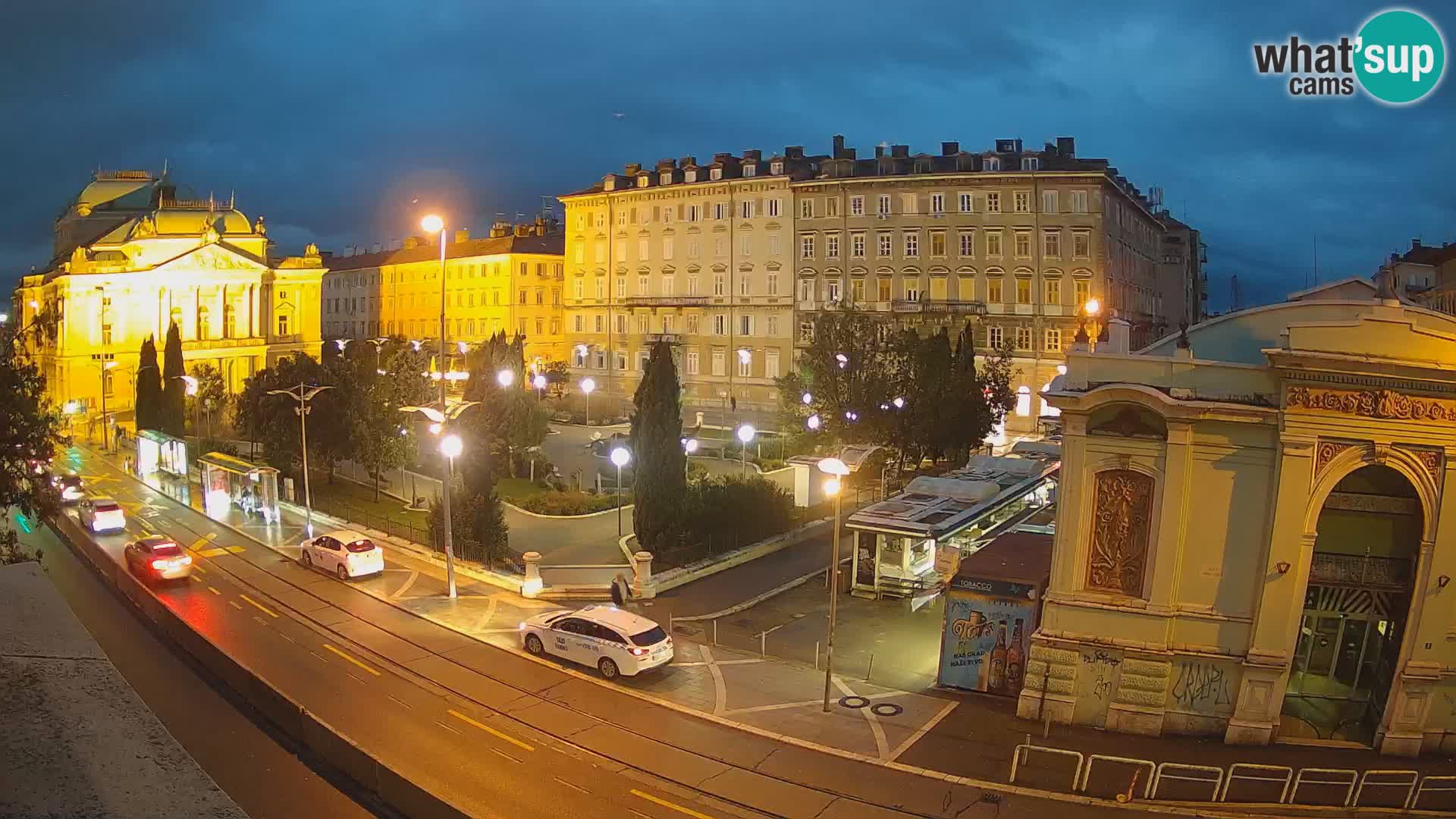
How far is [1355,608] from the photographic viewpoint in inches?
751

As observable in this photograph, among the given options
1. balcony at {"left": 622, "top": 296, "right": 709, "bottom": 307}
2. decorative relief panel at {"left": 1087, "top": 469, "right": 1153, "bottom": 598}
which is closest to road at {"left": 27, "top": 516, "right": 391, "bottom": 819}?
decorative relief panel at {"left": 1087, "top": 469, "right": 1153, "bottom": 598}

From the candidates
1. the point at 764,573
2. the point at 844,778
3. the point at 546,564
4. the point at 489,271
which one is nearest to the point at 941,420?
the point at 764,573

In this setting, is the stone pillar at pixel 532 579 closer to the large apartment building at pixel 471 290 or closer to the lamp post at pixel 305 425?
the lamp post at pixel 305 425

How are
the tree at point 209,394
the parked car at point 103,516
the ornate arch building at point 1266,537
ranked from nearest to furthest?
the ornate arch building at point 1266,537
the parked car at point 103,516
the tree at point 209,394

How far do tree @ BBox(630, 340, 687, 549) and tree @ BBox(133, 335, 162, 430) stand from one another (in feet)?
124

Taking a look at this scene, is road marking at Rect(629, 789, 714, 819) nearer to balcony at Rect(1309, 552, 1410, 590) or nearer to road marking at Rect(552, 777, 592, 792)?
road marking at Rect(552, 777, 592, 792)

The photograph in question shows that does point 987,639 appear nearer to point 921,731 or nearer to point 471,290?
point 921,731

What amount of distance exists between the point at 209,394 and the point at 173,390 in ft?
21.0

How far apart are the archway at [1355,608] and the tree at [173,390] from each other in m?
54.8

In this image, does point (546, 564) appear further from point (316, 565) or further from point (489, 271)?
point (489, 271)

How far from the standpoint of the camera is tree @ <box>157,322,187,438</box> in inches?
2224

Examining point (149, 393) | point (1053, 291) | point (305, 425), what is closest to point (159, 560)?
point (305, 425)

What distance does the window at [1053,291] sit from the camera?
205ft

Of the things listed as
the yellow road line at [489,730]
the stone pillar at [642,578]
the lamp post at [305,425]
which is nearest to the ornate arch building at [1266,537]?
the yellow road line at [489,730]
